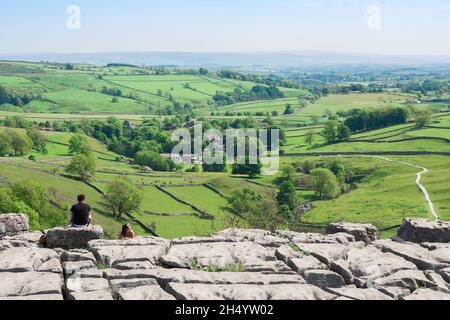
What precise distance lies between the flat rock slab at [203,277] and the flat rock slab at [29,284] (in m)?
1.24

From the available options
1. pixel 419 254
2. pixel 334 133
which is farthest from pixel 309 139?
pixel 419 254

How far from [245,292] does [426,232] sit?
833 cm

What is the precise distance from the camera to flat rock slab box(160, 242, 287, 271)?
529 inches

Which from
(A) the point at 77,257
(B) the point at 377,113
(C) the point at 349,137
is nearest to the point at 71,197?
(A) the point at 77,257

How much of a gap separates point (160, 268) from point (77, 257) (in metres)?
2.28

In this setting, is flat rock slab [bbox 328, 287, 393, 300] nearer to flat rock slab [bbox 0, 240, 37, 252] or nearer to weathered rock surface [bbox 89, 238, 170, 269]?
weathered rock surface [bbox 89, 238, 170, 269]

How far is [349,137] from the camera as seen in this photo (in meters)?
154

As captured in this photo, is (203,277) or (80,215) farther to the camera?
(80,215)

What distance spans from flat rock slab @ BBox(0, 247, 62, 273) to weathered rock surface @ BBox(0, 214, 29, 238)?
3405 millimetres

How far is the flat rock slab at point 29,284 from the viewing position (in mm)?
10844

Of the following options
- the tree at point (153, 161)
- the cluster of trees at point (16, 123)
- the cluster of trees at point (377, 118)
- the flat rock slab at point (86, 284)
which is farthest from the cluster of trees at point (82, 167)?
the cluster of trees at point (377, 118)

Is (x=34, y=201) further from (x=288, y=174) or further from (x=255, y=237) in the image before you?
(x=288, y=174)

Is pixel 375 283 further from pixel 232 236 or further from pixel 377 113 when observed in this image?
pixel 377 113

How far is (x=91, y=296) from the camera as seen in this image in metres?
10.8
